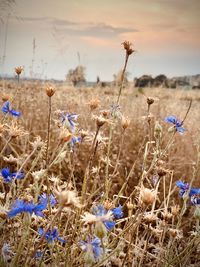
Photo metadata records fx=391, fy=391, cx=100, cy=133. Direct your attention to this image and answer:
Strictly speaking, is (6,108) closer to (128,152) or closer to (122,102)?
(128,152)

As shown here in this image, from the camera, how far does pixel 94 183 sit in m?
1.43

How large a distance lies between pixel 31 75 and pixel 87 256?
391 cm

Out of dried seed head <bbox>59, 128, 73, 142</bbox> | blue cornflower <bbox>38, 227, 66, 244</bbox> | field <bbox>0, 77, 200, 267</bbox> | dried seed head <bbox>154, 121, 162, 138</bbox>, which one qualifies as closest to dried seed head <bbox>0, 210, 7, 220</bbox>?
field <bbox>0, 77, 200, 267</bbox>

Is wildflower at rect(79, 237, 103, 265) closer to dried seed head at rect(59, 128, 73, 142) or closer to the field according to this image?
the field

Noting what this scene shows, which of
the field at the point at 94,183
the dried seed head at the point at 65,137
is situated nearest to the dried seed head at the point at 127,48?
the field at the point at 94,183

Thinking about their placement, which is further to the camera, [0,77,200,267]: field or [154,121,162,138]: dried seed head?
[154,121,162,138]: dried seed head

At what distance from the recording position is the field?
106cm

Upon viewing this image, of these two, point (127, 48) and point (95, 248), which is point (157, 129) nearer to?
point (127, 48)

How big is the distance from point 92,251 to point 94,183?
1.46ft

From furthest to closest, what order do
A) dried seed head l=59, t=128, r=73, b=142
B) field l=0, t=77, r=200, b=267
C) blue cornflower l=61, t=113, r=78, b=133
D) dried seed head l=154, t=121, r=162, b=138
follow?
1. dried seed head l=154, t=121, r=162, b=138
2. blue cornflower l=61, t=113, r=78, b=133
3. field l=0, t=77, r=200, b=267
4. dried seed head l=59, t=128, r=73, b=142

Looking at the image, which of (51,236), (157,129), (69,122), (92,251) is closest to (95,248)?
(92,251)

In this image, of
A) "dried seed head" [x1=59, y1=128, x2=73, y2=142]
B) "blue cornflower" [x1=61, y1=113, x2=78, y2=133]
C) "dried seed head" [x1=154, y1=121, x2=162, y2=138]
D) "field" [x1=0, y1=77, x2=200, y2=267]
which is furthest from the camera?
"dried seed head" [x1=154, y1=121, x2=162, y2=138]

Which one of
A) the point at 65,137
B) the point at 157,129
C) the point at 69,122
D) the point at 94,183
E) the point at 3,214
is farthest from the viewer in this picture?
the point at 157,129

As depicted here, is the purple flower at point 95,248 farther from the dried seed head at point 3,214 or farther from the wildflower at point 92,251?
the dried seed head at point 3,214
